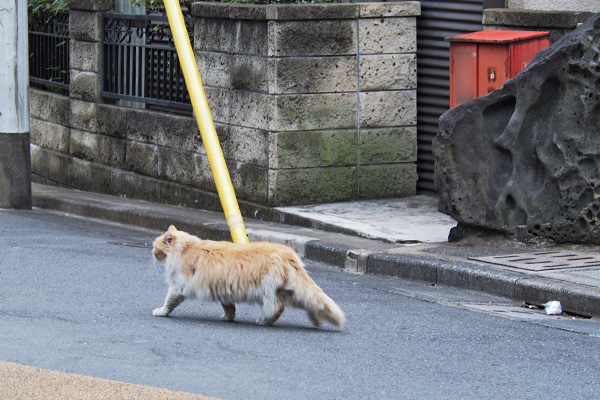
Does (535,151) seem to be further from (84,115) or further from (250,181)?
(84,115)

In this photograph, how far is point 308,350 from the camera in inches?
213

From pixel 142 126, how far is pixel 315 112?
2.81 meters

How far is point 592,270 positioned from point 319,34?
4.01 metres

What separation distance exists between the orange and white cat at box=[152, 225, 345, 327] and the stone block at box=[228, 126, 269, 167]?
4209 mm

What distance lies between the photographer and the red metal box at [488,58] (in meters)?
8.75

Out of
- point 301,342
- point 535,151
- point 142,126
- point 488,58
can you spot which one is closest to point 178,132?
point 142,126

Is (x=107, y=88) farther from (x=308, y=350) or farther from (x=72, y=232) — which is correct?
(x=308, y=350)

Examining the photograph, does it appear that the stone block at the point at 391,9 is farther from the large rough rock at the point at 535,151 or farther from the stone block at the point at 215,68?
the large rough rock at the point at 535,151

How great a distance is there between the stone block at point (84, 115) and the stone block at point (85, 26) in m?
0.86

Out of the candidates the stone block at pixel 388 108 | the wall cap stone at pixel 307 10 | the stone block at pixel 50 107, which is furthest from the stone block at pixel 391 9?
the stone block at pixel 50 107

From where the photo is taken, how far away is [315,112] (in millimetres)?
10125

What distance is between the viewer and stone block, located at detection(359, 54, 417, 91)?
10289mm

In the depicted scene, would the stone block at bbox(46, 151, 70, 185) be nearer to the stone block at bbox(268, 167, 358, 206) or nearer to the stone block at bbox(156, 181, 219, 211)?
the stone block at bbox(156, 181, 219, 211)

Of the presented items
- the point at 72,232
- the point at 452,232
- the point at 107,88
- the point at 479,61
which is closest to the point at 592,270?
the point at 452,232
